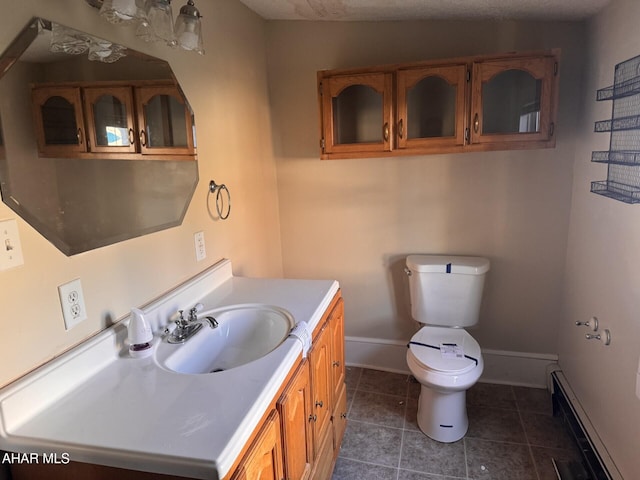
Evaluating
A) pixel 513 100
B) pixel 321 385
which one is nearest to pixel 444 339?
pixel 321 385

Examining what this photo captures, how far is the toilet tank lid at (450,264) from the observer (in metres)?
2.37

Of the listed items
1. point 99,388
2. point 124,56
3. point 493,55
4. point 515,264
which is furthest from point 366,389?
point 124,56

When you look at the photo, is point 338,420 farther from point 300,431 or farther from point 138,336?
point 138,336

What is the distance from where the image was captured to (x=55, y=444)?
3.06 ft

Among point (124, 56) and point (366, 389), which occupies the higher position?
point (124, 56)

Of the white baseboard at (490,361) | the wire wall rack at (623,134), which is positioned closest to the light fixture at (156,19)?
the wire wall rack at (623,134)

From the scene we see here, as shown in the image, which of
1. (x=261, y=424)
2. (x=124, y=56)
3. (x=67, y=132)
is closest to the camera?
(x=261, y=424)

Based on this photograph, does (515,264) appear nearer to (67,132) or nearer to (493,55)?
(493,55)

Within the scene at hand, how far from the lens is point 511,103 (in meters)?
2.15

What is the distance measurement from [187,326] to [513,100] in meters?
1.87

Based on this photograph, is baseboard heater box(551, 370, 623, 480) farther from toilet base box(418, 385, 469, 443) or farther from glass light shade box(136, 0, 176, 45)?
glass light shade box(136, 0, 176, 45)

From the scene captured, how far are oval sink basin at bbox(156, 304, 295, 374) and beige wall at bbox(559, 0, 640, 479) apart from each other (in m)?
1.34

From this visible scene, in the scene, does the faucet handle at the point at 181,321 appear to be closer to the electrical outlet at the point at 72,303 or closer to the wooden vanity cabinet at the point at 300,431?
the electrical outlet at the point at 72,303

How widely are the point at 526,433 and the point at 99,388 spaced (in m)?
2.07
